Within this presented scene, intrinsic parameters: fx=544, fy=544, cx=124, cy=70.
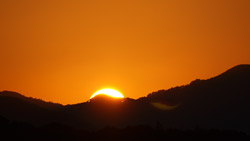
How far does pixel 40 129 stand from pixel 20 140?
520cm

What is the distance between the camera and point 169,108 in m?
175

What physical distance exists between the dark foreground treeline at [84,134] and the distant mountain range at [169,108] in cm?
5892

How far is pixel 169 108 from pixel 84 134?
10658cm

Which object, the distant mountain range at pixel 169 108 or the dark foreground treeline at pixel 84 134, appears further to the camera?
the distant mountain range at pixel 169 108

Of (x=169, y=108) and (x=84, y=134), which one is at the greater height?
(x=169, y=108)

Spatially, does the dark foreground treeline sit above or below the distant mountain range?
below

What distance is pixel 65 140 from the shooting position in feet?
220

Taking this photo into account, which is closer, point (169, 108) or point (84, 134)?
point (84, 134)

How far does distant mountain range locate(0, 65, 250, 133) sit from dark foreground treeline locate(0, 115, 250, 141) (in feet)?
193

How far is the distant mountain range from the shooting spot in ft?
463

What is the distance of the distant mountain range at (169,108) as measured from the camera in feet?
463

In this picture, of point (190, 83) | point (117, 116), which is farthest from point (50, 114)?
point (190, 83)

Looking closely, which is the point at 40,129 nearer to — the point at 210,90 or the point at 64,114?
the point at 64,114

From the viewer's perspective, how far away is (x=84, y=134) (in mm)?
70562
